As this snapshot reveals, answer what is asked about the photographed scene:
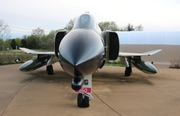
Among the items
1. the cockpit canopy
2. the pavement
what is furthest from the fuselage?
the pavement

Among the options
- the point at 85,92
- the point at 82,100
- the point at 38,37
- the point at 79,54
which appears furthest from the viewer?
the point at 38,37

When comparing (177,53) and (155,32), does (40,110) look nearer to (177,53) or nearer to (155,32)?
(177,53)

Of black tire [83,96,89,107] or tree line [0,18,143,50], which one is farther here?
tree line [0,18,143,50]

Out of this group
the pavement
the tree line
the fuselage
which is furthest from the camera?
the tree line

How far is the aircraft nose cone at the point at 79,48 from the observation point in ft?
11.2

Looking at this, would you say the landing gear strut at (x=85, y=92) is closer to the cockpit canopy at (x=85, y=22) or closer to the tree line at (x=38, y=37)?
the cockpit canopy at (x=85, y=22)

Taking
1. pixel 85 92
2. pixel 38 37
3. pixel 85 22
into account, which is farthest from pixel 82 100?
pixel 38 37

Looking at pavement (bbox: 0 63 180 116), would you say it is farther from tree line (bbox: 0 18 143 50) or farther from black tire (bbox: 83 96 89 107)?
tree line (bbox: 0 18 143 50)

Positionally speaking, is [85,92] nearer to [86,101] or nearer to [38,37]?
[86,101]

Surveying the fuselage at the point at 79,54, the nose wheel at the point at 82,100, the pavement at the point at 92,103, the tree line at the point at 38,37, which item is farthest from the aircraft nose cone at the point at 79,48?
the tree line at the point at 38,37

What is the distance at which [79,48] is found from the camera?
3559 millimetres

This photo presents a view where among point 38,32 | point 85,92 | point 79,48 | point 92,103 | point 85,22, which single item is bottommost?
point 92,103

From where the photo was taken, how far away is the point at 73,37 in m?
3.92

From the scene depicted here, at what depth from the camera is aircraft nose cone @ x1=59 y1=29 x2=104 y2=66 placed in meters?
3.43
